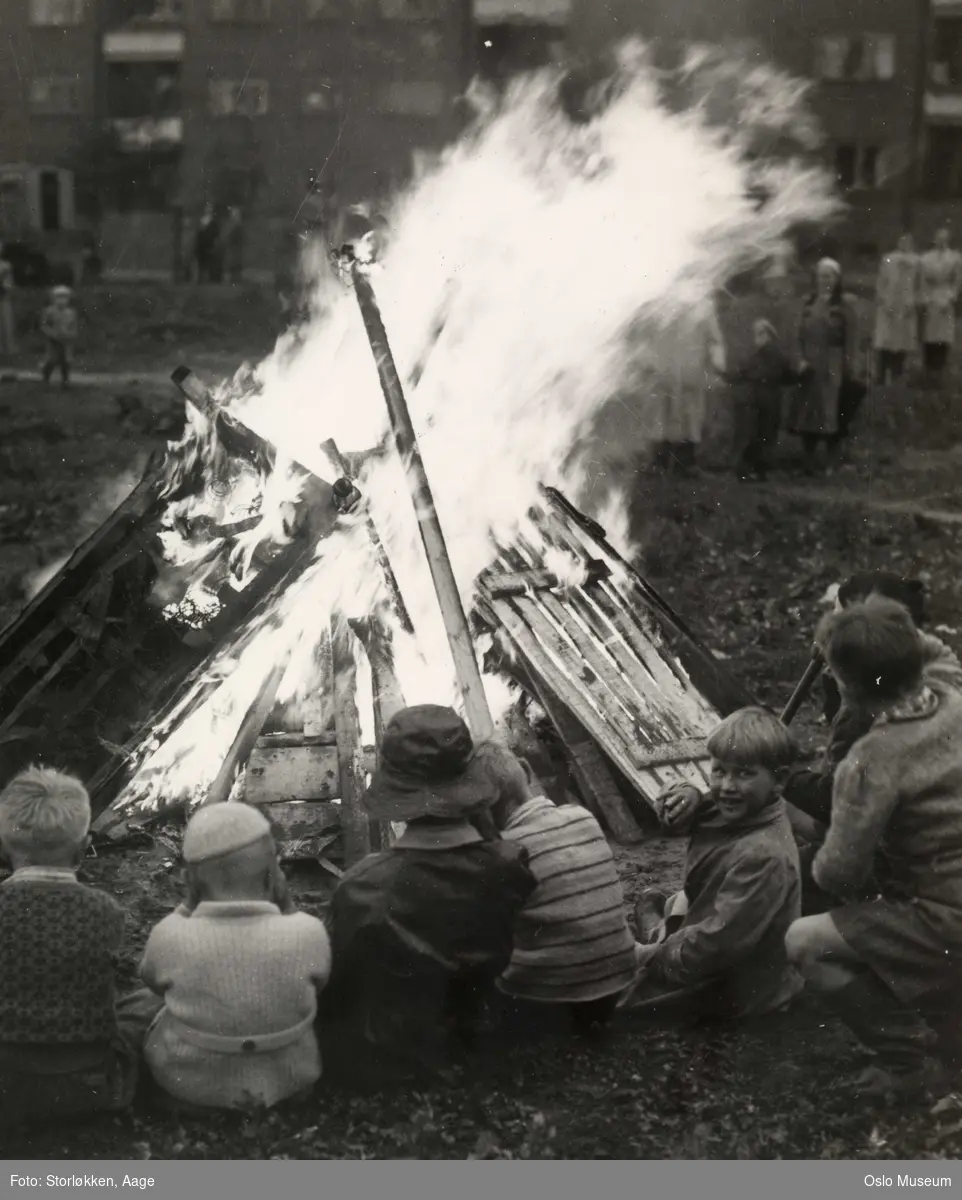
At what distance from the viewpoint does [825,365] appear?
500 cm

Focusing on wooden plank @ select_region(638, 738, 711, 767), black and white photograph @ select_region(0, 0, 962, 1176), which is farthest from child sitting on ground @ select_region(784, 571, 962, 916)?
wooden plank @ select_region(638, 738, 711, 767)

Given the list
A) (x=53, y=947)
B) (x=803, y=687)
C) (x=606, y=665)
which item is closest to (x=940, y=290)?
(x=803, y=687)

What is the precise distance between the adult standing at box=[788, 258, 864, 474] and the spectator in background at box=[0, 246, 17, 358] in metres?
2.82

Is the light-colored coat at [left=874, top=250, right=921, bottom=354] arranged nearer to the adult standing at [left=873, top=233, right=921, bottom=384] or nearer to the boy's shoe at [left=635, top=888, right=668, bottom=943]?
the adult standing at [left=873, top=233, right=921, bottom=384]

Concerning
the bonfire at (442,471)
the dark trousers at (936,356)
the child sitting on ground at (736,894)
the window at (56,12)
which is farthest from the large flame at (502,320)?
the window at (56,12)

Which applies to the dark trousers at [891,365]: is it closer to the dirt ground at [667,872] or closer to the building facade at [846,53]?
the dirt ground at [667,872]

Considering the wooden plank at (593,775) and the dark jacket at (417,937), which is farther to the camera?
the wooden plank at (593,775)

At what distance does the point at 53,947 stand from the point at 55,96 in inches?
115

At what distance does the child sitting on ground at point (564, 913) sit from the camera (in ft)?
13.7

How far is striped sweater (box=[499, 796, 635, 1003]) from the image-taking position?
4.17 metres

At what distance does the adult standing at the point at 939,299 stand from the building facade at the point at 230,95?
A: 1765 millimetres

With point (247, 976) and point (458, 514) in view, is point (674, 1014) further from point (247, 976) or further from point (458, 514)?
point (458, 514)

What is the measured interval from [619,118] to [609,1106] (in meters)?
3.35

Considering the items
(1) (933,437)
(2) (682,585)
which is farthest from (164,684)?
(1) (933,437)
